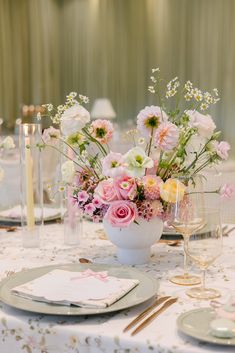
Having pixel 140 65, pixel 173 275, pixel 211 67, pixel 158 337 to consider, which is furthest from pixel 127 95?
A: pixel 158 337

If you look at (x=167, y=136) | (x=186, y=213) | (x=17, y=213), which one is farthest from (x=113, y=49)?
(x=186, y=213)

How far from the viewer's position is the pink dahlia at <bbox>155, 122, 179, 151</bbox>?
1.42 m

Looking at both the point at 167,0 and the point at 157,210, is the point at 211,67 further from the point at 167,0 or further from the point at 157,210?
the point at 157,210

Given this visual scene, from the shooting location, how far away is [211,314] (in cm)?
107

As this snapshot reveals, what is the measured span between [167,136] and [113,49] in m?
4.48

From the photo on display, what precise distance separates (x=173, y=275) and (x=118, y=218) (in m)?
0.20

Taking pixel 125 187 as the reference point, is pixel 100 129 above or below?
above

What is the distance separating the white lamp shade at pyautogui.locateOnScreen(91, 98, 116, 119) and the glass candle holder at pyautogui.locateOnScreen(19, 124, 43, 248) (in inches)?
149

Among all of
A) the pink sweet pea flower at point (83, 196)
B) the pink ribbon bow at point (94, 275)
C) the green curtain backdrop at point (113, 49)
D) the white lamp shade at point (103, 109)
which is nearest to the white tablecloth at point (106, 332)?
the pink ribbon bow at point (94, 275)

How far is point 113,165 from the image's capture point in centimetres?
141

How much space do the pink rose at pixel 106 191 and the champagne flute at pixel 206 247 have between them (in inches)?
10.3

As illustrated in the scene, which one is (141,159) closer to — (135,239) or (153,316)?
(135,239)

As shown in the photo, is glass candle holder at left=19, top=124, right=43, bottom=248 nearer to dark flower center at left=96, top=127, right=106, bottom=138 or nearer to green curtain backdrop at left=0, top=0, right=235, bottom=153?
dark flower center at left=96, top=127, right=106, bottom=138

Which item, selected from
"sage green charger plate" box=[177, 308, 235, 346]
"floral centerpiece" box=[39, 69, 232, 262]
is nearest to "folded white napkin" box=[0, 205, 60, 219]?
"floral centerpiece" box=[39, 69, 232, 262]
